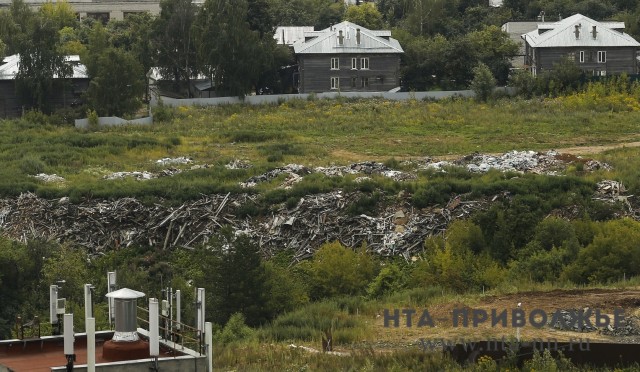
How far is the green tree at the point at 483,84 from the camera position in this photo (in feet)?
229

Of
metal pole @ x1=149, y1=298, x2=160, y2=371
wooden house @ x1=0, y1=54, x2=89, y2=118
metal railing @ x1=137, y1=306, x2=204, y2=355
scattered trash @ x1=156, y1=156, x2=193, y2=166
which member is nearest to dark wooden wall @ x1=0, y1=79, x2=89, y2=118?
wooden house @ x1=0, y1=54, x2=89, y2=118

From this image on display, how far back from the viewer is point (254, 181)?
4866 centimetres

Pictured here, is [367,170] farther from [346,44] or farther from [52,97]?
[346,44]

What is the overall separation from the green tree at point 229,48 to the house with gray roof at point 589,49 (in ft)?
47.6

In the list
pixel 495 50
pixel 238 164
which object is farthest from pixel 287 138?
pixel 495 50

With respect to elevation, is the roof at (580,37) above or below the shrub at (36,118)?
above

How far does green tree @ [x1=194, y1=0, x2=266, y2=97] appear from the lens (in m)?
71.1

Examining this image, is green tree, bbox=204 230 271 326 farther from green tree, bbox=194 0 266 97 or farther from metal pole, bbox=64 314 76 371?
green tree, bbox=194 0 266 97

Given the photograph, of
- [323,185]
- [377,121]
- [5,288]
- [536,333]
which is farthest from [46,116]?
[536,333]

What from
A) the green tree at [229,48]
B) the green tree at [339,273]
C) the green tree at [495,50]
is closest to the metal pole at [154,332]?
the green tree at [339,273]

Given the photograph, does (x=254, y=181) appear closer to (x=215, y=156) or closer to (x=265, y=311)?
(x=215, y=156)

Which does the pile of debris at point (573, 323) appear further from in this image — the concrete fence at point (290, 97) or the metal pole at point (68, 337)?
the concrete fence at point (290, 97)

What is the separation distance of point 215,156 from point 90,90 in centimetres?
1513

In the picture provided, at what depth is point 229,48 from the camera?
71500mm
